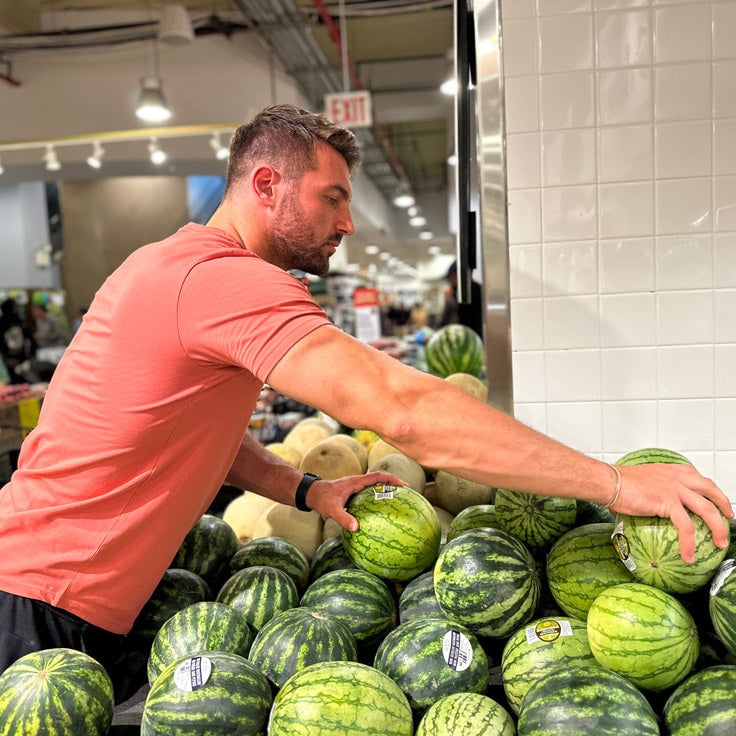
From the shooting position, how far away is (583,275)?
217 cm

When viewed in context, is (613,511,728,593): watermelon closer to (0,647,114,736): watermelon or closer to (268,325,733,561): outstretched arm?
(268,325,733,561): outstretched arm

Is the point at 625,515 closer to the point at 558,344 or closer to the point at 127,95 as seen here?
the point at 558,344

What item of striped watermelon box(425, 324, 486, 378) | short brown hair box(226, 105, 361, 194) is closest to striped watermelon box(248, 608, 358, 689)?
short brown hair box(226, 105, 361, 194)

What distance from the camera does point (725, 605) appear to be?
1.16 metres

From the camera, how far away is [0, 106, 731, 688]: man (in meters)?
1.23

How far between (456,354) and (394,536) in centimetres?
182

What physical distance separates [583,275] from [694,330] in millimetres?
374

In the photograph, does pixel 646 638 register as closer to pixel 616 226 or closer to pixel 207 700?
pixel 207 700

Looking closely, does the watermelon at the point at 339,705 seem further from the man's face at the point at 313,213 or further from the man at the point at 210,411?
the man's face at the point at 313,213

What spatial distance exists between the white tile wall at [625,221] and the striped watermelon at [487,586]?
89 centimetres

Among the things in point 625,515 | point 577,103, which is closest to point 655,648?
point 625,515

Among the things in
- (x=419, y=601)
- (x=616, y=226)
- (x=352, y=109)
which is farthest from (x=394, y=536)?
(x=352, y=109)

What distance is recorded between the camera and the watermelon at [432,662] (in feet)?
4.04

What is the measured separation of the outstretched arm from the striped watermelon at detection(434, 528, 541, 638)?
23 centimetres
